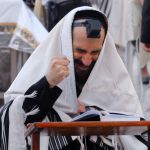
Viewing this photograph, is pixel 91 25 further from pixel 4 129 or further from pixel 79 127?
pixel 79 127

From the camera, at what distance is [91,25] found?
3.88 metres

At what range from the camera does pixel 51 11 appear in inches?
252

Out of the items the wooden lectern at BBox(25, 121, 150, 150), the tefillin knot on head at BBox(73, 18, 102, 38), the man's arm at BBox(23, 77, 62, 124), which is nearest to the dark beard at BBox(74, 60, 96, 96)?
the tefillin knot on head at BBox(73, 18, 102, 38)

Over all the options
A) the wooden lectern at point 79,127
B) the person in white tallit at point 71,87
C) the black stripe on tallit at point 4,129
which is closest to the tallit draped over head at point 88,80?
the person in white tallit at point 71,87

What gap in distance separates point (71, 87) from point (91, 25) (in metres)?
0.37

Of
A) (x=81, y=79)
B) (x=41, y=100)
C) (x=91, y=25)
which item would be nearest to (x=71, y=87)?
(x=81, y=79)

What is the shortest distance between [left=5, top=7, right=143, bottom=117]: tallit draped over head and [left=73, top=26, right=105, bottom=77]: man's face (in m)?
0.04

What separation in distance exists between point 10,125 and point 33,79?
358 mm

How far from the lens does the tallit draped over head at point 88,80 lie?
385 cm

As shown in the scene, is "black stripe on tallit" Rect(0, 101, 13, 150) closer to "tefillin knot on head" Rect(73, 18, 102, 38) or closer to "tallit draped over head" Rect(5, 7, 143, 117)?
"tallit draped over head" Rect(5, 7, 143, 117)

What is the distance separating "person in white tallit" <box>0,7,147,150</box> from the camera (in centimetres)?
366

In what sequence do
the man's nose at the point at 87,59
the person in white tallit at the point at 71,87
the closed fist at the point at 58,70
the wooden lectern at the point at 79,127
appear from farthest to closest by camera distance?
1. the man's nose at the point at 87,59
2. the person in white tallit at the point at 71,87
3. the closed fist at the point at 58,70
4. the wooden lectern at the point at 79,127

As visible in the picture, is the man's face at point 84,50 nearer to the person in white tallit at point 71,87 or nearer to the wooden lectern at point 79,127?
the person in white tallit at point 71,87

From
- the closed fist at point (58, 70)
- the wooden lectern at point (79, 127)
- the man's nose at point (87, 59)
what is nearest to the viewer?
the wooden lectern at point (79, 127)
